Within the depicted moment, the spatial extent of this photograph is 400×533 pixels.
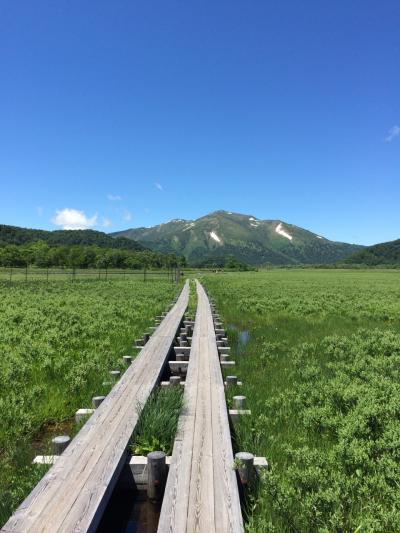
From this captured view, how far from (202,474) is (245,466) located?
53 centimetres

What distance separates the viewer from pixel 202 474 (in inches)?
152

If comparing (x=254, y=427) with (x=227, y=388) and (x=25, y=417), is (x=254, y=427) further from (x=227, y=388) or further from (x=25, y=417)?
(x=25, y=417)

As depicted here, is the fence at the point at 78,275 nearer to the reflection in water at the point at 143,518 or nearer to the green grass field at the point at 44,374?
the green grass field at the point at 44,374

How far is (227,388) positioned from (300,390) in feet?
4.89

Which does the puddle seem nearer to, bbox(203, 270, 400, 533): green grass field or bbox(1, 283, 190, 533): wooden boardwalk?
bbox(1, 283, 190, 533): wooden boardwalk

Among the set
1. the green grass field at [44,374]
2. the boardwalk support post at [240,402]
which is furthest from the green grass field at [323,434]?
the green grass field at [44,374]

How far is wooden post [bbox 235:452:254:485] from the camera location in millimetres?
4039

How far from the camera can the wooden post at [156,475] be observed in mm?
4102

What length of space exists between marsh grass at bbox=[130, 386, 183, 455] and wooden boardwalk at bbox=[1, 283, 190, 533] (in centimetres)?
14

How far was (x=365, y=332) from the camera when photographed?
14.1 meters

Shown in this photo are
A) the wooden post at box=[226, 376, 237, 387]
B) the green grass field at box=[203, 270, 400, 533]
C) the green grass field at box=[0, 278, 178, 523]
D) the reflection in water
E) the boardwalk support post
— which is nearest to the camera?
the green grass field at box=[203, 270, 400, 533]

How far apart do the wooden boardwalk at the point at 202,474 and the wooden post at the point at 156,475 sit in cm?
17

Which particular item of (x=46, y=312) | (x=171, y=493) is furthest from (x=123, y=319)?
(x=171, y=493)

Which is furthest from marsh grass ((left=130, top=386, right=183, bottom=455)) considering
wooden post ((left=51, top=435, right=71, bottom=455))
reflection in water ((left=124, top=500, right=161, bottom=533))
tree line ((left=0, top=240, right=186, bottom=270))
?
tree line ((left=0, top=240, right=186, bottom=270))
